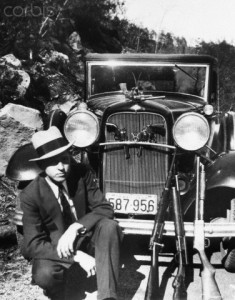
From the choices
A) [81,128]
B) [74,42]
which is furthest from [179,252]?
[74,42]

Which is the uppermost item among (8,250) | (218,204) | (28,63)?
(28,63)

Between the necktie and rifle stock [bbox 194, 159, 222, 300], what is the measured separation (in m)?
0.93

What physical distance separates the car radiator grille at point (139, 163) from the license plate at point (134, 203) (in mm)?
103

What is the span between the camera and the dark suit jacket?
2.71 meters

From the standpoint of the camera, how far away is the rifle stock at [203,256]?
8.67 feet

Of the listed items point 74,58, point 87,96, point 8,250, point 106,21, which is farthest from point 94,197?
point 106,21

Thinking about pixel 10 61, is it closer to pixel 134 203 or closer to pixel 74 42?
pixel 134 203

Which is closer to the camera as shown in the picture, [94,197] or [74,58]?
[94,197]

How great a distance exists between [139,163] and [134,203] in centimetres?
36

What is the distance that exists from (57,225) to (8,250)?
4.02ft

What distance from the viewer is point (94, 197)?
10.0 ft

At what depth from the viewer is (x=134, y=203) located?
11.5 feet

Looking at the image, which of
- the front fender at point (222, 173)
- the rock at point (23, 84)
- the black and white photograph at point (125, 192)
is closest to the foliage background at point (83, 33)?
the rock at point (23, 84)

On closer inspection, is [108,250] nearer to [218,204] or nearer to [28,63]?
[218,204]
